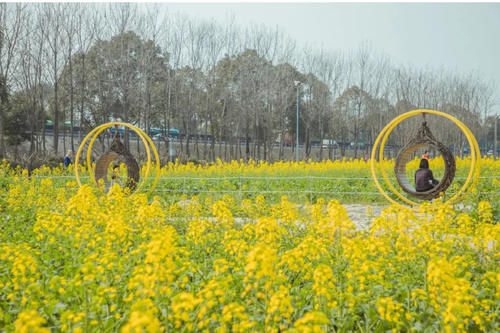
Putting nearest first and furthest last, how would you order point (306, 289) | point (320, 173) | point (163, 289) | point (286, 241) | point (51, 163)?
point (163, 289) → point (306, 289) → point (286, 241) → point (320, 173) → point (51, 163)

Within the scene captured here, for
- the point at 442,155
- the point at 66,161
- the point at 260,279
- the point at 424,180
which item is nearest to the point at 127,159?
the point at 66,161

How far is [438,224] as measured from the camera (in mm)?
3945

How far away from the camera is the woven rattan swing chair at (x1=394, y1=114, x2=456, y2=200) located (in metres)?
7.63

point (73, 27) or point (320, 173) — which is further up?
point (73, 27)

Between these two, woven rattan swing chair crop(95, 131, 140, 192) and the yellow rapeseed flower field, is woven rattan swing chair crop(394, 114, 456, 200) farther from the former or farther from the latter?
woven rattan swing chair crop(95, 131, 140, 192)

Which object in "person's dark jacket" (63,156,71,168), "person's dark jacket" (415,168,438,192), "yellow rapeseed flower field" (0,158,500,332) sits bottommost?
"yellow rapeseed flower field" (0,158,500,332)

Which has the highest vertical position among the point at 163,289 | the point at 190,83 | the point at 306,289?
the point at 190,83

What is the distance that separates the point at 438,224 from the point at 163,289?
9.34 feet

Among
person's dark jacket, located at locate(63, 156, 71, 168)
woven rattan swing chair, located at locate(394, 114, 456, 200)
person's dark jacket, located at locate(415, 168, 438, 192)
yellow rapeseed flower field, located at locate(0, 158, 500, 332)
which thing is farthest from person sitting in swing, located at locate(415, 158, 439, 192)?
person's dark jacket, located at locate(63, 156, 71, 168)

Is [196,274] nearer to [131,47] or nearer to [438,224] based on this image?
[438,224]

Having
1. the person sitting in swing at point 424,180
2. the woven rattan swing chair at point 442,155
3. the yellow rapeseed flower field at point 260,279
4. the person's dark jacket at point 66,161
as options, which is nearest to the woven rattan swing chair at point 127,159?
the yellow rapeseed flower field at point 260,279

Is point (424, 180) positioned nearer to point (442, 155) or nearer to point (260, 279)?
point (442, 155)

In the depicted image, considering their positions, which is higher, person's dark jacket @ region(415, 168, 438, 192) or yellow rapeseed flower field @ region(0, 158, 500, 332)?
person's dark jacket @ region(415, 168, 438, 192)

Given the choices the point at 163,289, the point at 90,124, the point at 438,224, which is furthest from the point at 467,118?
the point at 163,289
